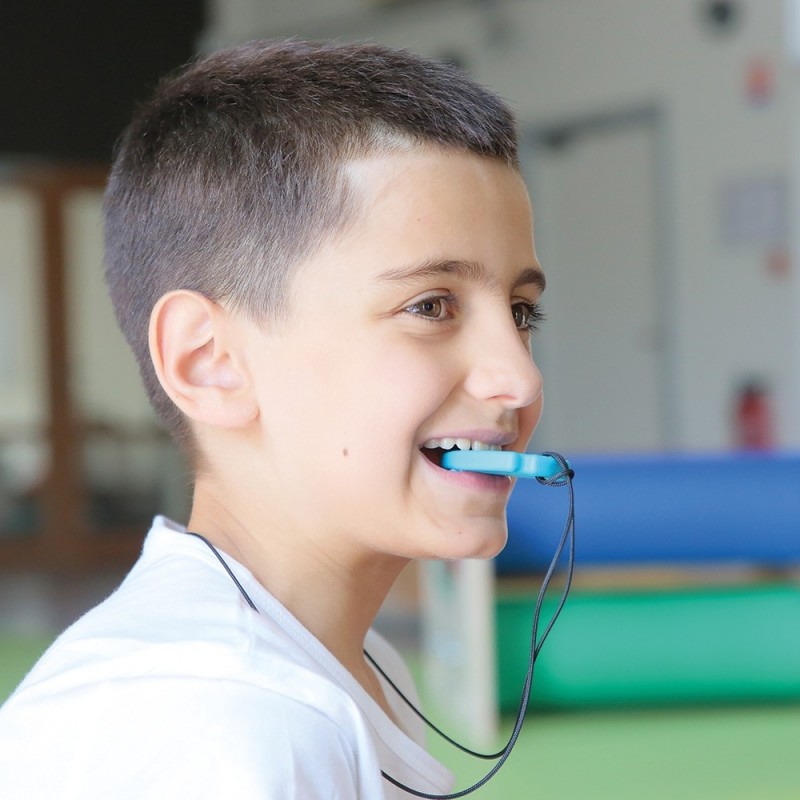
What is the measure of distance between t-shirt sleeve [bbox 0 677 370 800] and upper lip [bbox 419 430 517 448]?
0.68ft

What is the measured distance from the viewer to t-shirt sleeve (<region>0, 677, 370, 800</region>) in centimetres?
57

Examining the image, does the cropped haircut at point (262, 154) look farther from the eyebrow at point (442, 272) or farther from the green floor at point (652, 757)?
the green floor at point (652, 757)

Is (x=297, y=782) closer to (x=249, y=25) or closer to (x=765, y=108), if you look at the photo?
(x=765, y=108)

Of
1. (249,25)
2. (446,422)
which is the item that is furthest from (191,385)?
(249,25)

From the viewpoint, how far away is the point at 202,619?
2.15 ft

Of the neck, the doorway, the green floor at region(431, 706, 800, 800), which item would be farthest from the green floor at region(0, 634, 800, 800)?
the doorway

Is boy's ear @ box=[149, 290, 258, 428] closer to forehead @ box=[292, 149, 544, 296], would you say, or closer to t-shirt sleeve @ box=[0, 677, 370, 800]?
forehead @ box=[292, 149, 544, 296]

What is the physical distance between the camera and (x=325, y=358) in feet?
2.48

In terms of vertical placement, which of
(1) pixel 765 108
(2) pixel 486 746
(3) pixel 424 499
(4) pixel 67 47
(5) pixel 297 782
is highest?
(4) pixel 67 47

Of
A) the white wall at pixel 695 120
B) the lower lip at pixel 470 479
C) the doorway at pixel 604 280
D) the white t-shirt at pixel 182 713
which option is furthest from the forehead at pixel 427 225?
the doorway at pixel 604 280

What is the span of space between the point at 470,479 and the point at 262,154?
0.85 feet

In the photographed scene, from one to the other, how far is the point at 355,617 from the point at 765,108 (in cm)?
528

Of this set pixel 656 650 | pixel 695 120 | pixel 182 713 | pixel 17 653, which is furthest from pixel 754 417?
pixel 182 713

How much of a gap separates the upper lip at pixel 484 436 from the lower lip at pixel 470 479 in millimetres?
16
